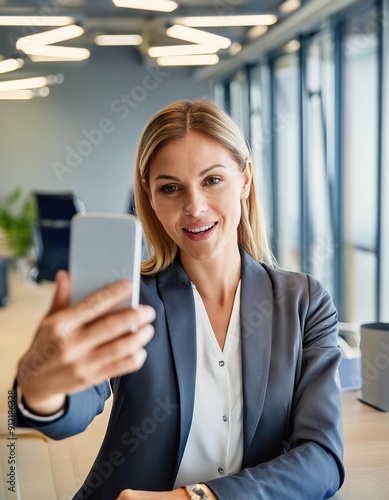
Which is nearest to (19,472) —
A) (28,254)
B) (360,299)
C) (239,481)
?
(239,481)

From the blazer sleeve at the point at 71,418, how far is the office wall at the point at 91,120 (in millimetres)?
8078

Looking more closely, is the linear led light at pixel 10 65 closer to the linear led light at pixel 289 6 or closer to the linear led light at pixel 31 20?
the linear led light at pixel 31 20

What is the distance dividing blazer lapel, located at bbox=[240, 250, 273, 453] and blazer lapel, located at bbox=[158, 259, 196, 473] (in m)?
0.10

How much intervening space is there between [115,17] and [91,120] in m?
1.63

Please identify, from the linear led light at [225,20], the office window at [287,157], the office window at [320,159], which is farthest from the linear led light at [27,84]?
the office window at [320,159]

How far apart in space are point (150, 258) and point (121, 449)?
0.41m

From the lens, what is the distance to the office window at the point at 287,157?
650cm

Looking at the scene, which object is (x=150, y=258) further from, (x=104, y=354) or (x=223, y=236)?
(x=104, y=354)

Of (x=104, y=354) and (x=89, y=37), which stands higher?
(x=89, y=37)

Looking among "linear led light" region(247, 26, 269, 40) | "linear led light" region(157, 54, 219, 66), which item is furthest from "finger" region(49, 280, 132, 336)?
"linear led light" region(157, 54, 219, 66)

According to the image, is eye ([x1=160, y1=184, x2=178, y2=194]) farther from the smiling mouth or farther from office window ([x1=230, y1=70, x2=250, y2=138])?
office window ([x1=230, y1=70, x2=250, y2=138])

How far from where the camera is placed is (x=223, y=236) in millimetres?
1308

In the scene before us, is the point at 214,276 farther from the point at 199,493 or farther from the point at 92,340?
the point at 92,340

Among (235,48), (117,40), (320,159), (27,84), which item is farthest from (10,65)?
Result: (320,159)
